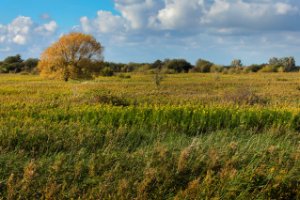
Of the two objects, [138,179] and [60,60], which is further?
[60,60]

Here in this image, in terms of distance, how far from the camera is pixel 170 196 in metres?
6.91

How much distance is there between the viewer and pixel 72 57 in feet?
105

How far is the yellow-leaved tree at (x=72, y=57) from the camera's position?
31.7 m

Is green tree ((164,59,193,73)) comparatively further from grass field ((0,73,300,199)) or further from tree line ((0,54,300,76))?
grass field ((0,73,300,199))

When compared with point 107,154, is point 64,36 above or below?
above

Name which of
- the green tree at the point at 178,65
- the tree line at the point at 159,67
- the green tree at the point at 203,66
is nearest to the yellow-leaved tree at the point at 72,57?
the tree line at the point at 159,67

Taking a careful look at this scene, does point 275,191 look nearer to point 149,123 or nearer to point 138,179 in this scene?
point 138,179

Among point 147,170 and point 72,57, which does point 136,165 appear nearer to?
point 147,170

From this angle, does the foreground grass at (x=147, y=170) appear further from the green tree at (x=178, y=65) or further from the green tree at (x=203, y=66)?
the green tree at (x=203, y=66)


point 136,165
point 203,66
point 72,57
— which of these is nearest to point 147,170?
point 136,165

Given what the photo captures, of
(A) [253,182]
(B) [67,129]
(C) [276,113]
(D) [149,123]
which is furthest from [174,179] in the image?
(C) [276,113]

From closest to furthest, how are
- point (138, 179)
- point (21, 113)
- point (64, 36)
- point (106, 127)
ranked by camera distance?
point (138, 179) < point (106, 127) < point (21, 113) < point (64, 36)

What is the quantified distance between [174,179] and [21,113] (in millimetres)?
7346

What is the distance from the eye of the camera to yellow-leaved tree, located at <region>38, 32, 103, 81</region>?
104ft
